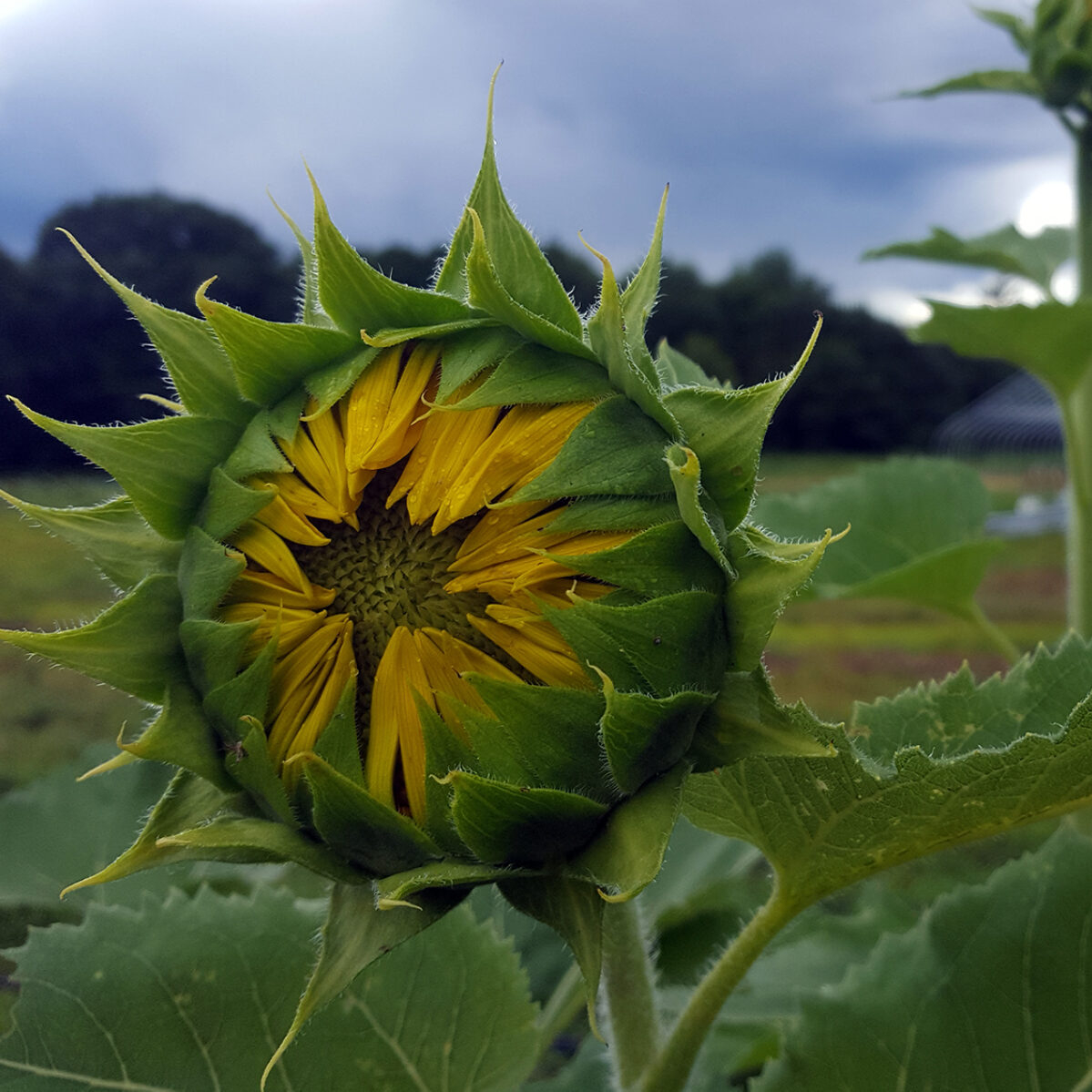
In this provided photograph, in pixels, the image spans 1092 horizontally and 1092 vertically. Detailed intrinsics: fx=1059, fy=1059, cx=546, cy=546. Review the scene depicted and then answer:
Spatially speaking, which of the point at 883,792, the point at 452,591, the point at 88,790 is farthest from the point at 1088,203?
the point at 88,790

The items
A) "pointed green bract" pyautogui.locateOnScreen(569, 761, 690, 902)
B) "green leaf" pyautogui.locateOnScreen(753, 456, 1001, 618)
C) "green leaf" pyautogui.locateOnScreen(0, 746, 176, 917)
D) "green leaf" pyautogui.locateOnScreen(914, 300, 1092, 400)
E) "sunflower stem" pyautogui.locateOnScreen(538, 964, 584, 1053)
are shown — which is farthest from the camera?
"green leaf" pyautogui.locateOnScreen(753, 456, 1001, 618)

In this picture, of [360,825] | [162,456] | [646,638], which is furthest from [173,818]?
[646,638]

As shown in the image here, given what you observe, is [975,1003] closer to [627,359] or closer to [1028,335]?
[627,359]

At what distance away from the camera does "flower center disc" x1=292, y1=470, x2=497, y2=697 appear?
0.84 meters

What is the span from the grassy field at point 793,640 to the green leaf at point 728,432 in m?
3.50

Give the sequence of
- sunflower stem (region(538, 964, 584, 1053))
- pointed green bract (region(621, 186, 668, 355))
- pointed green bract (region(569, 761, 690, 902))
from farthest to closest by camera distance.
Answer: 1. sunflower stem (region(538, 964, 584, 1053))
2. pointed green bract (region(621, 186, 668, 355))
3. pointed green bract (region(569, 761, 690, 902))

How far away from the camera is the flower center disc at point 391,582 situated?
84 cm

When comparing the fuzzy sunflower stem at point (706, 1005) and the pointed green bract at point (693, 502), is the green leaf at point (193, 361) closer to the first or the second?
the pointed green bract at point (693, 502)

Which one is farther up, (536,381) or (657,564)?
(536,381)

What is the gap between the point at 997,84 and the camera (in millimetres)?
1867

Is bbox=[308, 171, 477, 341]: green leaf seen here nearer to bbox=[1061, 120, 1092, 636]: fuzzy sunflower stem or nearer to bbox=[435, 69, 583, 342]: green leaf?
bbox=[435, 69, 583, 342]: green leaf

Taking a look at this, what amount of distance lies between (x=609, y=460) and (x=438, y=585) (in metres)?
0.17

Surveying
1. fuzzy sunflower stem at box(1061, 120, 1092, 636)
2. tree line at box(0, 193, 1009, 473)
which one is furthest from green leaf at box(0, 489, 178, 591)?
tree line at box(0, 193, 1009, 473)

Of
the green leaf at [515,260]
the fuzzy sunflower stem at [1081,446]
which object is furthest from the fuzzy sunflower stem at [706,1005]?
the fuzzy sunflower stem at [1081,446]
